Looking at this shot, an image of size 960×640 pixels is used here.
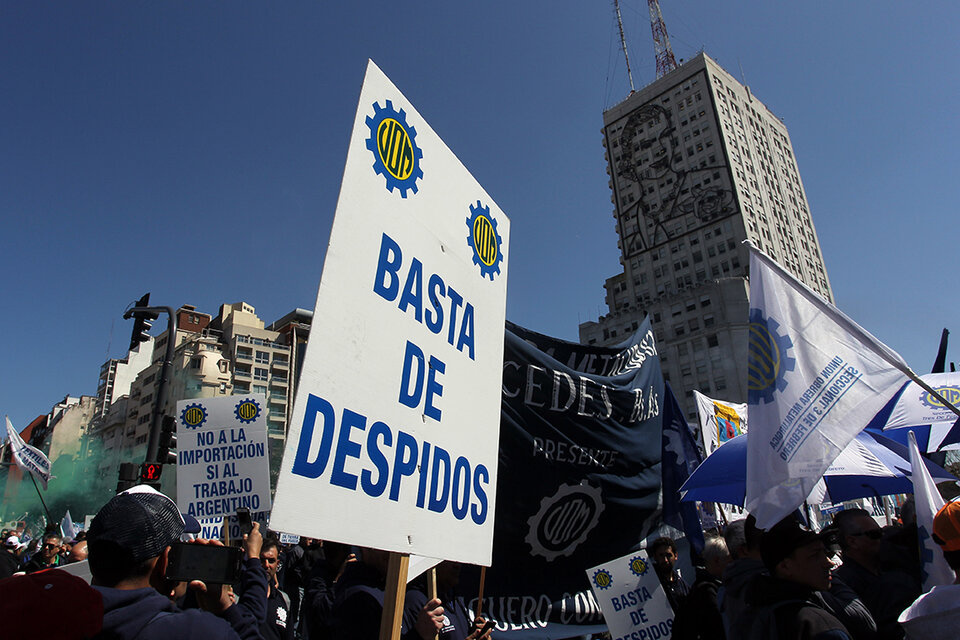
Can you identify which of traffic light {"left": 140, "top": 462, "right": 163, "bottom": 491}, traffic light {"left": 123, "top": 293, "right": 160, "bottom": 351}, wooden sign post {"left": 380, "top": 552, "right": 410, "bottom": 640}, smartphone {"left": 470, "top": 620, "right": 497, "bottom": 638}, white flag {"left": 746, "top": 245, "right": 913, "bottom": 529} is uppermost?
traffic light {"left": 123, "top": 293, "right": 160, "bottom": 351}

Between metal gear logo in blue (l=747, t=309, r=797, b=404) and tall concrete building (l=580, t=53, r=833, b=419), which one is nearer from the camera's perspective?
metal gear logo in blue (l=747, t=309, r=797, b=404)

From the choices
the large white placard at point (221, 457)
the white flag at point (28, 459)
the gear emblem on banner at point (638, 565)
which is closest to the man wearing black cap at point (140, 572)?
the gear emblem on banner at point (638, 565)

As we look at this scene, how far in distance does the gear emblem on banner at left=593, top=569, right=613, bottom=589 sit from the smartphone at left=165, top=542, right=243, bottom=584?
3.47 m

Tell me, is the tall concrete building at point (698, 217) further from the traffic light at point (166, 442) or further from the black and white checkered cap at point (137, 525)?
the black and white checkered cap at point (137, 525)

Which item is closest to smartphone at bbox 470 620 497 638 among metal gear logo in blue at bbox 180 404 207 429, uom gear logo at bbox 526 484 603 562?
uom gear logo at bbox 526 484 603 562

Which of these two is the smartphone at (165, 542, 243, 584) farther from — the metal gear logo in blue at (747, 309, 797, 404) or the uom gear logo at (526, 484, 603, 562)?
the uom gear logo at (526, 484, 603, 562)

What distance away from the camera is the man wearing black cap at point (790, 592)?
2.24m

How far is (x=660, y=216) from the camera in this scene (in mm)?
71125

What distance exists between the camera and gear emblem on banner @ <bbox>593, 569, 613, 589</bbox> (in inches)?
189

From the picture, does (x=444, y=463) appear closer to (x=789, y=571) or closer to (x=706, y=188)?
(x=789, y=571)

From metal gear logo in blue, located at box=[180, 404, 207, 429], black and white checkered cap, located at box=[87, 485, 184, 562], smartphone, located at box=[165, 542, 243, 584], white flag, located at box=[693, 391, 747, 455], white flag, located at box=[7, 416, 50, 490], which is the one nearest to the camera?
black and white checkered cap, located at box=[87, 485, 184, 562]

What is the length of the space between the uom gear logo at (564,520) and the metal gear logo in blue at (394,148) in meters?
3.26

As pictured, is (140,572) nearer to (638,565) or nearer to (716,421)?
(638,565)

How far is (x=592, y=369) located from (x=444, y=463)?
3840 millimetres
